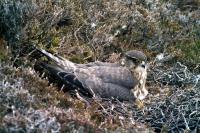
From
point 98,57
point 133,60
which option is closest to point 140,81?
point 133,60

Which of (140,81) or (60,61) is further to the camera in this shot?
(140,81)

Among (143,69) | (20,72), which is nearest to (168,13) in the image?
(143,69)

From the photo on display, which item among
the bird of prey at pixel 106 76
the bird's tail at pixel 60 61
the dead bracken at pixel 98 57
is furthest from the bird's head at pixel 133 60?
the bird's tail at pixel 60 61

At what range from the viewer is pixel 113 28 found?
9172mm

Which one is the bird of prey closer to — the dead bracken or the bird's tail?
the bird's tail

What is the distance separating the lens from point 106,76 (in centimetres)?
717

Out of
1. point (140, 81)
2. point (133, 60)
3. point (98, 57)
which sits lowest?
point (140, 81)

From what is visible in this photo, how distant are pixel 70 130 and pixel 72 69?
169 cm

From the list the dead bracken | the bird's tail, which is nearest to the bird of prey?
the bird's tail

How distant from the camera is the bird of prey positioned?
6996 mm

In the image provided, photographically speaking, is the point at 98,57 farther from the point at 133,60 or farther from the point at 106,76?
the point at 106,76

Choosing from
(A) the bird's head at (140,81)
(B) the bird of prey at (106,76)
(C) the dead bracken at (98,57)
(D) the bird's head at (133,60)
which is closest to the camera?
(C) the dead bracken at (98,57)

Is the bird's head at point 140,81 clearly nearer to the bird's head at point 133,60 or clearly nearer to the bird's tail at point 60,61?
the bird's head at point 133,60

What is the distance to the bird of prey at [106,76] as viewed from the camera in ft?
23.0
